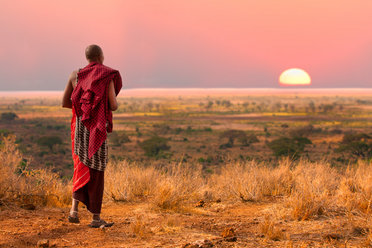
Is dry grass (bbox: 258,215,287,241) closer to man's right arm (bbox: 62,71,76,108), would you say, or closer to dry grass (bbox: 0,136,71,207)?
man's right arm (bbox: 62,71,76,108)

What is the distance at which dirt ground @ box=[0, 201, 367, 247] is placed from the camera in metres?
4.40

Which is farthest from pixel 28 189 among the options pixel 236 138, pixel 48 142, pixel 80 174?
pixel 236 138

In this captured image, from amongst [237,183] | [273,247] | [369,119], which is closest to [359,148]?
[237,183]

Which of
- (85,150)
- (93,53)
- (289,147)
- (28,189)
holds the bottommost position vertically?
(289,147)

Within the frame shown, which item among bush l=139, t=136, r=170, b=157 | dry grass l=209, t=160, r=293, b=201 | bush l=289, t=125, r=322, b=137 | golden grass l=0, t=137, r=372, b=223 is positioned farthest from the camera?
bush l=289, t=125, r=322, b=137

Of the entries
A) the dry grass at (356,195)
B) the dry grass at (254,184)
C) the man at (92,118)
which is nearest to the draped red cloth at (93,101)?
the man at (92,118)

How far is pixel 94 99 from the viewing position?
4.74 meters

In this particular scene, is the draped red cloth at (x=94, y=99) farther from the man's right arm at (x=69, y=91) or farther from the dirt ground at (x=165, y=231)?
the dirt ground at (x=165, y=231)

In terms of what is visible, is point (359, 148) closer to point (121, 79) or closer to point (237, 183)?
point (237, 183)

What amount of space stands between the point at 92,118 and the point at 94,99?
0.77 ft

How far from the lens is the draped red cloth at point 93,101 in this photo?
4.72 metres

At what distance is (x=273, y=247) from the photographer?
4422 millimetres

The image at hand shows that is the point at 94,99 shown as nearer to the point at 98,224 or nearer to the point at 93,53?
the point at 93,53

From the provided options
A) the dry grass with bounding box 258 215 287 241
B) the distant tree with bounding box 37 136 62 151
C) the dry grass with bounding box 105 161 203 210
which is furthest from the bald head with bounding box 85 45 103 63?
the distant tree with bounding box 37 136 62 151
